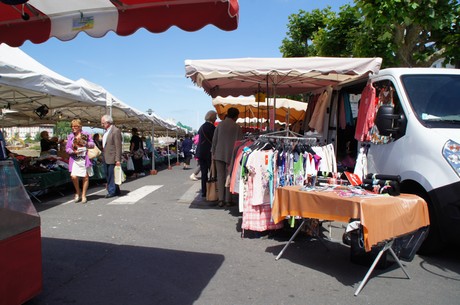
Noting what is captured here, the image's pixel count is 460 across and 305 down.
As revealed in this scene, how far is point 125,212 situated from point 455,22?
9.35 meters

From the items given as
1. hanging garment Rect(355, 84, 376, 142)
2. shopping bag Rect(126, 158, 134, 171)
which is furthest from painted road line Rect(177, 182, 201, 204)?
hanging garment Rect(355, 84, 376, 142)

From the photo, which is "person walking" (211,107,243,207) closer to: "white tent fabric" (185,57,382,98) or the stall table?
"white tent fabric" (185,57,382,98)

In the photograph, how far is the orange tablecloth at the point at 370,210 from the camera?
3.37 meters

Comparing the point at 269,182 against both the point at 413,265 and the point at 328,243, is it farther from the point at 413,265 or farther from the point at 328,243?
the point at 413,265

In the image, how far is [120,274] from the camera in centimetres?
402

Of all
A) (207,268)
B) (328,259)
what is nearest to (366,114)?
(328,259)

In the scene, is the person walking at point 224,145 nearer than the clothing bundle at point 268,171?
No

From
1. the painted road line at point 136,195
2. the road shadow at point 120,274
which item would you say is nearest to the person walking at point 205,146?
the painted road line at point 136,195

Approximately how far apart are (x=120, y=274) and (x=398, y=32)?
30.6 ft

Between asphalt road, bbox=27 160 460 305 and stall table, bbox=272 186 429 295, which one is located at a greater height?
stall table, bbox=272 186 429 295

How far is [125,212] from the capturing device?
7254mm

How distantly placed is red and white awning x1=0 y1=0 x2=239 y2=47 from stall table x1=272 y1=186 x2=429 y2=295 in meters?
1.95

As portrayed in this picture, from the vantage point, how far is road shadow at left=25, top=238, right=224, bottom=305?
3.45 metres

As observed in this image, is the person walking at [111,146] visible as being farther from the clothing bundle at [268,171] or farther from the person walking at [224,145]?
the clothing bundle at [268,171]
